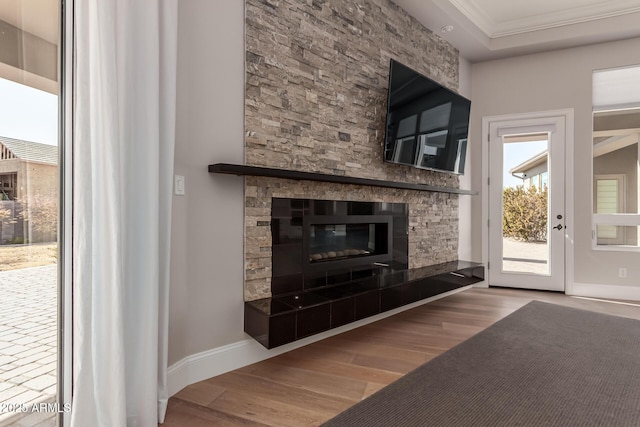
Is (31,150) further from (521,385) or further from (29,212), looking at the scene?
(521,385)

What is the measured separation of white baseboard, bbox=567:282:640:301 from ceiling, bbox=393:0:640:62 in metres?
2.76

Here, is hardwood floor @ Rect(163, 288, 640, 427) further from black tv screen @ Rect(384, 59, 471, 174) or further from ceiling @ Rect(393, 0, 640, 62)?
ceiling @ Rect(393, 0, 640, 62)

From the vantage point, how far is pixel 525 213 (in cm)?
474

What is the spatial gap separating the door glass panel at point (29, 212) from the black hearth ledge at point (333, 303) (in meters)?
0.96

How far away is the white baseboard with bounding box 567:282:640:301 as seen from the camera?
4.26 metres

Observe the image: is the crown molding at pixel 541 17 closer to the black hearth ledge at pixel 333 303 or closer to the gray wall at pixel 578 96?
the gray wall at pixel 578 96

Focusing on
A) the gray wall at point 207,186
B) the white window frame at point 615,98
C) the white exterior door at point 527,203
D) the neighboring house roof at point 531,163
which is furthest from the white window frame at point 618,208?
the gray wall at point 207,186

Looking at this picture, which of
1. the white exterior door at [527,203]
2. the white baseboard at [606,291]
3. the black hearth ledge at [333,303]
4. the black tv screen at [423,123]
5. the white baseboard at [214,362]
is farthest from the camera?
the white exterior door at [527,203]

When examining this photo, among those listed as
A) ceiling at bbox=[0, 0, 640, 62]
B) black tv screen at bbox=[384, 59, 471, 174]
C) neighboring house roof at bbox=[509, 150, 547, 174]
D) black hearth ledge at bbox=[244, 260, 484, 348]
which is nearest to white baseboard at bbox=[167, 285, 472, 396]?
black hearth ledge at bbox=[244, 260, 484, 348]

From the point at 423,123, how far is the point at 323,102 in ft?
3.97

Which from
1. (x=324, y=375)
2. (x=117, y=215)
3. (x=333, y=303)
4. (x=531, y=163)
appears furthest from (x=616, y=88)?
(x=117, y=215)

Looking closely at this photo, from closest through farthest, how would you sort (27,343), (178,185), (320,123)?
(27,343), (178,185), (320,123)

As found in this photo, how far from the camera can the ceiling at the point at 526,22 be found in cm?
397

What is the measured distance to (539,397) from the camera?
194 cm
